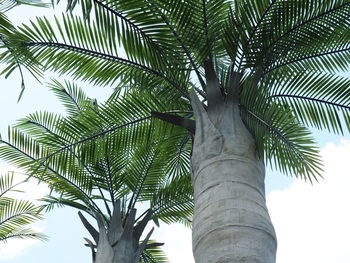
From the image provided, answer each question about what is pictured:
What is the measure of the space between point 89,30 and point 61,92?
4398mm

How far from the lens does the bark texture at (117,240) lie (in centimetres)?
754

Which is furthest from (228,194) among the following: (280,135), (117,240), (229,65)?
(117,240)

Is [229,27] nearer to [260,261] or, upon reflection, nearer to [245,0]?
[245,0]

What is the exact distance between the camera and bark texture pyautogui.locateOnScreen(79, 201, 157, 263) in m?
7.54

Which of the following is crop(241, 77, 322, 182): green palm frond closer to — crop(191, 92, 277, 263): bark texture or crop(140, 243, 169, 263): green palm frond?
crop(191, 92, 277, 263): bark texture

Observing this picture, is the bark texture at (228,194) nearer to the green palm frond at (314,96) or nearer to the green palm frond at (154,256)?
the green palm frond at (314,96)

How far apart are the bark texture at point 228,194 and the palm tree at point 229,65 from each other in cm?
2

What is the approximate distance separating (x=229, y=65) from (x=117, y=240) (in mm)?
3339

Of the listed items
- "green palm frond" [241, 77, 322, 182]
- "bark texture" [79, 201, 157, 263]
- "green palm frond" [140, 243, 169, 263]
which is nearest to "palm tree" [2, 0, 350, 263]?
"green palm frond" [241, 77, 322, 182]

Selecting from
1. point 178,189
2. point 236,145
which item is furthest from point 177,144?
point 236,145

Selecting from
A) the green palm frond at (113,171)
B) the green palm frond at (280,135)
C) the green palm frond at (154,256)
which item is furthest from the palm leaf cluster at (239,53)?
the green palm frond at (154,256)

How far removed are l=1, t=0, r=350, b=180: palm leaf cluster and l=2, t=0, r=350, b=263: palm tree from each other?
12 mm

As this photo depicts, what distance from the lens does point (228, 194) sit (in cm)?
371

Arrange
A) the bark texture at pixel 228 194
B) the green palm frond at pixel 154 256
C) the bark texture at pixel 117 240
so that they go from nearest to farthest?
the bark texture at pixel 228 194, the bark texture at pixel 117 240, the green palm frond at pixel 154 256
